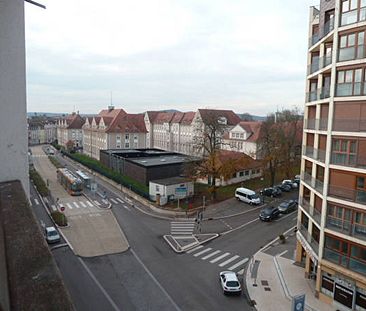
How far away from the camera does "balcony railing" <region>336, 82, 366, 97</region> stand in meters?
16.7

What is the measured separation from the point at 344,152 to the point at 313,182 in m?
3.58

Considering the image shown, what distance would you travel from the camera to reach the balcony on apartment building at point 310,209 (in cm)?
2000

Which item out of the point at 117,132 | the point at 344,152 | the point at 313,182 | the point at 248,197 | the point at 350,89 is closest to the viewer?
the point at 350,89

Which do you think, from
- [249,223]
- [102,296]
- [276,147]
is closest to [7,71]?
[102,296]

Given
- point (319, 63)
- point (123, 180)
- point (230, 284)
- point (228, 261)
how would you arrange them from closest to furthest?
point (230, 284) < point (319, 63) < point (228, 261) < point (123, 180)

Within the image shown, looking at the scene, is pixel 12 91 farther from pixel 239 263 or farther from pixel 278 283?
pixel 239 263

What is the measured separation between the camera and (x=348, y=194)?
1736 cm

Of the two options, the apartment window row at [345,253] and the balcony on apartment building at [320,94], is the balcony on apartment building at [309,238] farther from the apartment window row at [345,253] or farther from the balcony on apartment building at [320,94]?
the balcony on apartment building at [320,94]

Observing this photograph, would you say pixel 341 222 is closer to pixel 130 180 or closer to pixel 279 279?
pixel 279 279

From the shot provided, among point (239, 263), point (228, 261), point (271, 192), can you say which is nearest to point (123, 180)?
point (271, 192)

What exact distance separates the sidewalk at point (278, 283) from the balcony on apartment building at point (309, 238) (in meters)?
2.45

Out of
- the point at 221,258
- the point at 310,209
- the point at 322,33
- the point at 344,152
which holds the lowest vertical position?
the point at 221,258

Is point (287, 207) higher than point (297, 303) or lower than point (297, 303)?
lower

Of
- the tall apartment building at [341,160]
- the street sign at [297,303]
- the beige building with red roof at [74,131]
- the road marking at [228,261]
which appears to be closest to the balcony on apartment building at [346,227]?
the tall apartment building at [341,160]
